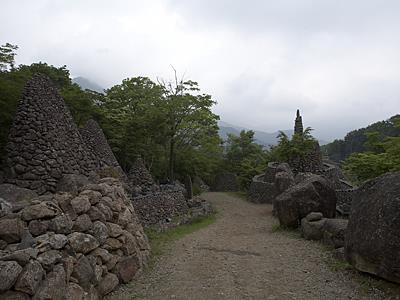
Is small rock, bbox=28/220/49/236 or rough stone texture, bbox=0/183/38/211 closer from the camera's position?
small rock, bbox=28/220/49/236

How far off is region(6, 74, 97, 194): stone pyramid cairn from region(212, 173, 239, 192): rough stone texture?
26.3 metres

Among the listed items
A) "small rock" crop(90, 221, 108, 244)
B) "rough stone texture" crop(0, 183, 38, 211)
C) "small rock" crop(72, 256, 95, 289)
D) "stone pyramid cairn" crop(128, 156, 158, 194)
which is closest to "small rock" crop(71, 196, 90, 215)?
"small rock" crop(90, 221, 108, 244)

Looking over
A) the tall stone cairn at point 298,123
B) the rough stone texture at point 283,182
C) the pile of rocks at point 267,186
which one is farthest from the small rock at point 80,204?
the tall stone cairn at point 298,123

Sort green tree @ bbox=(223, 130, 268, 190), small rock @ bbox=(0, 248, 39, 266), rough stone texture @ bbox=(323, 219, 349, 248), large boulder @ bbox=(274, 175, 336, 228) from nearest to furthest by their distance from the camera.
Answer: small rock @ bbox=(0, 248, 39, 266) → rough stone texture @ bbox=(323, 219, 349, 248) → large boulder @ bbox=(274, 175, 336, 228) → green tree @ bbox=(223, 130, 268, 190)

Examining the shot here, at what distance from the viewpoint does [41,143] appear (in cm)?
1031

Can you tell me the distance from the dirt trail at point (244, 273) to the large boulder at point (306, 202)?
36.4 inches

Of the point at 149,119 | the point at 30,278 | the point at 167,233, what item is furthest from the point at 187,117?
the point at 30,278

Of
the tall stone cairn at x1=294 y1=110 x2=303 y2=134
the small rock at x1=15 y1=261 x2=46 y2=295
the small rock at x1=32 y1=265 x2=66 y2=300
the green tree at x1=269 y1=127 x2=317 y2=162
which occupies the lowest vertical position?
the small rock at x1=32 y1=265 x2=66 y2=300

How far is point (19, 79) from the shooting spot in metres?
15.6

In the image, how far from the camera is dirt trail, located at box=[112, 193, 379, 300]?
6.46 m

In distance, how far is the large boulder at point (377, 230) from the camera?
582cm

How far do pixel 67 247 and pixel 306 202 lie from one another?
8.51 metres

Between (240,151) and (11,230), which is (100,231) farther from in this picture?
(240,151)

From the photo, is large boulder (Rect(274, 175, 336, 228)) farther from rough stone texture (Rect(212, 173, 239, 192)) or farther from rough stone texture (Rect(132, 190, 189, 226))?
rough stone texture (Rect(212, 173, 239, 192))
